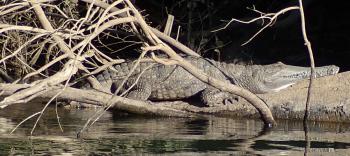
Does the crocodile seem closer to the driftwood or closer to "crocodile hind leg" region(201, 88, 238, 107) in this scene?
"crocodile hind leg" region(201, 88, 238, 107)

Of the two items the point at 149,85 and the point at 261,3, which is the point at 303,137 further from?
the point at 261,3

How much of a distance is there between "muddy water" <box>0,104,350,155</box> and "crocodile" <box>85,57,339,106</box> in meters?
1.03

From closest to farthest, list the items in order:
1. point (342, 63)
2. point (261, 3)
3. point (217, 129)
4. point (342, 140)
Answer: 1. point (342, 140)
2. point (217, 129)
3. point (342, 63)
4. point (261, 3)

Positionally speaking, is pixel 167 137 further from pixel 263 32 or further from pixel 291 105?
pixel 263 32

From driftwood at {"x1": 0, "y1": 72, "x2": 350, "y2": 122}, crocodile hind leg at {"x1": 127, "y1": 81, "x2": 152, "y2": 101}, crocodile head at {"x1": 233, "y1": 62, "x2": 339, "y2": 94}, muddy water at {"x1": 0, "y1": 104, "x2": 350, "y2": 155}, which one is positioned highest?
crocodile head at {"x1": 233, "y1": 62, "x2": 339, "y2": 94}

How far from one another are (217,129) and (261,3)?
6.34m

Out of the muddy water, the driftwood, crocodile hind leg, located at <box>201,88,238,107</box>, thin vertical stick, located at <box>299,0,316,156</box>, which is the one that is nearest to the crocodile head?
the driftwood

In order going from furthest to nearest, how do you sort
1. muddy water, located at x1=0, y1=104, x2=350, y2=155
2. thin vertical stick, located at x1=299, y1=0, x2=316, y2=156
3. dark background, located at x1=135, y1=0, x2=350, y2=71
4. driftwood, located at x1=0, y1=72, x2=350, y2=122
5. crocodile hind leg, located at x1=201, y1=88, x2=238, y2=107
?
dark background, located at x1=135, y1=0, x2=350, y2=71, crocodile hind leg, located at x1=201, y1=88, x2=238, y2=107, driftwood, located at x1=0, y1=72, x2=350, y2=122, thin vertical stick, located at x1=299, y1=0, x2=316, y2=156, muddy water, located at x1=0, y1=104, x2=350, y2=155

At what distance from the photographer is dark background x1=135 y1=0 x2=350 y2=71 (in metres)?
14.6

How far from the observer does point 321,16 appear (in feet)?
51.7

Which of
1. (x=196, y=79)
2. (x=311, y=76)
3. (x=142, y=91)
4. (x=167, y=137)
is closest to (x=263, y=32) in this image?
(x=196, y=79)

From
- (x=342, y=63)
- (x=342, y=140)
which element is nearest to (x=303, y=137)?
(x=342, y=140)

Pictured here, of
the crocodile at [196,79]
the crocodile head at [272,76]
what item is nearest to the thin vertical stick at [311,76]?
the crocodile head at [272,76]

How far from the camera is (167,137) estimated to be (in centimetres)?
950
